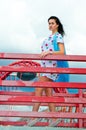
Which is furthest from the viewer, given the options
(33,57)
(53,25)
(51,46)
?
(53,25)

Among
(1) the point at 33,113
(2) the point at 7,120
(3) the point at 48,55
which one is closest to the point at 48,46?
(3) the point at 48,55

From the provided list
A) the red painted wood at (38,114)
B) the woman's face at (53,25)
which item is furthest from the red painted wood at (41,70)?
the woman's face at (53,25)

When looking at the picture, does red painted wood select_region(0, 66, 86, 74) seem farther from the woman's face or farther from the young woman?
the woman's face

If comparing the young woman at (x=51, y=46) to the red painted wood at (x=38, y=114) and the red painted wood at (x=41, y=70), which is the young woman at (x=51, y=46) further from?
the red painted wood at (x=38, y=114)

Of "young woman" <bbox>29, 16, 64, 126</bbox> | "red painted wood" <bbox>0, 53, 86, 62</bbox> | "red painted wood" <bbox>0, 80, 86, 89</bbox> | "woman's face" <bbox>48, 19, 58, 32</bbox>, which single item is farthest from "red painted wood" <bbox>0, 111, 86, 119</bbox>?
"woman's face" <bbox>48, 19, 58, 32</bbox>

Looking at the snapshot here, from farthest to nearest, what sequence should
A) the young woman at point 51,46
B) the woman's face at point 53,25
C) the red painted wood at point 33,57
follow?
the woman's face at point 53,25 < the young woman at point 51,46 < the red painted wood at point 33,57

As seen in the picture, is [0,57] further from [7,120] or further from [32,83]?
[7,120]

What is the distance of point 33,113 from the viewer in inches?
175

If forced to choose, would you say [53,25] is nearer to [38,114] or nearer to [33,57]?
[33,57]

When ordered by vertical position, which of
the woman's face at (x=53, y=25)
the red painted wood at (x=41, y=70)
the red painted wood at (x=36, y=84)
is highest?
the woman's face at (x=53, y=25)

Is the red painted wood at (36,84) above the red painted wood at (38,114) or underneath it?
above

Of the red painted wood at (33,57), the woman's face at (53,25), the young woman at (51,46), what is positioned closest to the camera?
the red painted wood at (33,57)

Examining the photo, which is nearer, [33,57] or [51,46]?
[33,57]

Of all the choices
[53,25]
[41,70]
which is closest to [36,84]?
[41,70]
